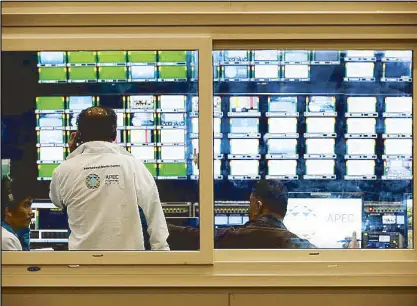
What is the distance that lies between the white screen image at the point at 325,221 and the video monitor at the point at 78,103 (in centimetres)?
128

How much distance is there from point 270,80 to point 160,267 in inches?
47.8

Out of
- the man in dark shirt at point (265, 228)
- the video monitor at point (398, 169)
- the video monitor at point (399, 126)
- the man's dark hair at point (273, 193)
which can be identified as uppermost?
the video monitor at point (399, 126)

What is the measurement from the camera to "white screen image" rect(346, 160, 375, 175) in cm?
377

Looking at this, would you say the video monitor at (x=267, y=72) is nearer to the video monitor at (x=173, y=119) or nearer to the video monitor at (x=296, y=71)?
the video monitor at (x=296, y=71)

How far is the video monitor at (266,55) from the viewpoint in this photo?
3.74 meters

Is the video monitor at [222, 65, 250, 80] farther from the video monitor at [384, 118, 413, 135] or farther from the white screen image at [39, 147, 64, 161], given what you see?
the white screen image at [39, 147, 64, 161]

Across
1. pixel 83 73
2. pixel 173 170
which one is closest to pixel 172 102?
pixel 173 170

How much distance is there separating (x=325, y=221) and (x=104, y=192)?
1255 mm

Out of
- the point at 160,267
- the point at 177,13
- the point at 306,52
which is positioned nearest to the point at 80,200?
the point at 160,267

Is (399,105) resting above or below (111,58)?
below

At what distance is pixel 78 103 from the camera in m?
3.74

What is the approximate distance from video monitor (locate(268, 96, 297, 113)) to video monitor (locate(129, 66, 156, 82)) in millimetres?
672

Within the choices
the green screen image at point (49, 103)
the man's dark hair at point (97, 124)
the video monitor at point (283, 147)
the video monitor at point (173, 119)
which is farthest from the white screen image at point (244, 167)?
the green screen image at point (49, 103)

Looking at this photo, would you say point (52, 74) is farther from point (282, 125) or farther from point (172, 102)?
point (282, 125)
